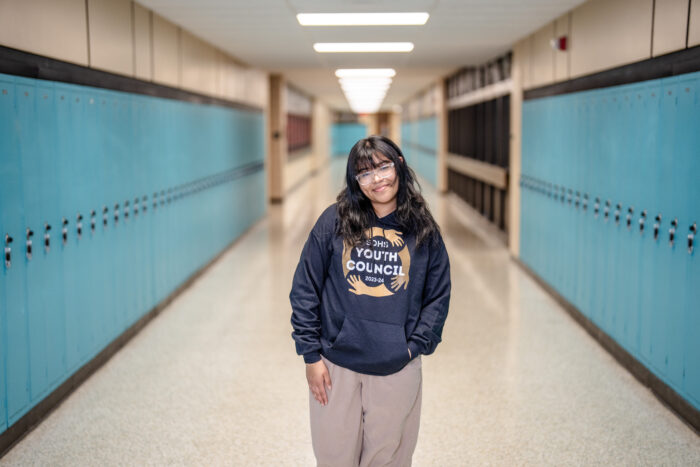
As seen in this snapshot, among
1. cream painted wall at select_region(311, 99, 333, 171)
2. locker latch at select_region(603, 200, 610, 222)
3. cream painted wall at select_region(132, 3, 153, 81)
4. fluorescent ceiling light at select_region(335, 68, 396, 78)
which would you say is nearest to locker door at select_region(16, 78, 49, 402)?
cream painted wall at select_region(132, 3, 153, 81)

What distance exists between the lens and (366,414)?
221 centimetres

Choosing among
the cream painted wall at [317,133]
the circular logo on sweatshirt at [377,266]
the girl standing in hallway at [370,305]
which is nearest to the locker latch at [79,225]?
the girl standing in hallway at [370,305]

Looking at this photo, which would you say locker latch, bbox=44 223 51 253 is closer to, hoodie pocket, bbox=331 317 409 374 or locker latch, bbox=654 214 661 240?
hoodie pocket, bbox=331 317 409 374

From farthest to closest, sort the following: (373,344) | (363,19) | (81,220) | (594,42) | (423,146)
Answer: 1. (423,146)
2. (363,19)
3. (594,42)
4. (81,220)
5. (373,344)

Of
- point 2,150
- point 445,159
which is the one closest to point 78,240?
point 2,150

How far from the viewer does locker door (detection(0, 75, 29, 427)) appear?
328cm

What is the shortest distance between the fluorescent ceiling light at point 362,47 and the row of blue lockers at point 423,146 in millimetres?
7069

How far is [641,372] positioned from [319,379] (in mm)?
2799

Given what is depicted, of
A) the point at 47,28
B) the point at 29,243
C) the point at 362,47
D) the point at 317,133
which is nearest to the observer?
the point at 29,243

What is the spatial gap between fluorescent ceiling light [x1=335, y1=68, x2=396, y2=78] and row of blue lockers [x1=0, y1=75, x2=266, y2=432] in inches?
181

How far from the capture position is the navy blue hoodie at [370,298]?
2135 mm

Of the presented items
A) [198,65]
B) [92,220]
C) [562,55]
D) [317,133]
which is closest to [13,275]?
[92,220]

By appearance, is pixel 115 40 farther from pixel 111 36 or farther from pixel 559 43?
pixel 559 43

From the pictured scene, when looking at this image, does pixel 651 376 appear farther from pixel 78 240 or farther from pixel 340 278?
pixel 78 240
